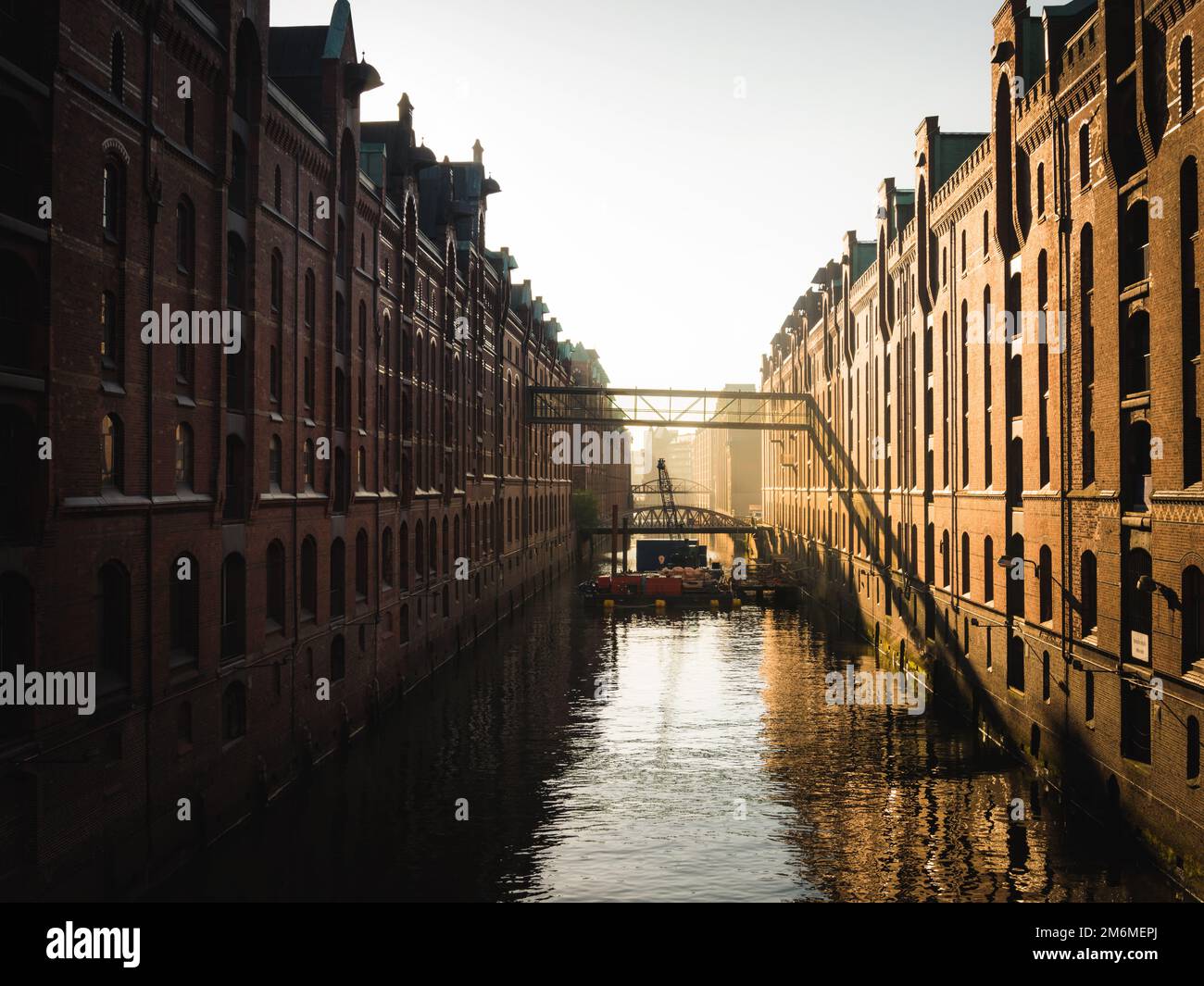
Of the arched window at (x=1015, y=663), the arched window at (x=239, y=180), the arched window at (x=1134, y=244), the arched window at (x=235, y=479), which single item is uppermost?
the arched window at (x=239, y=180)

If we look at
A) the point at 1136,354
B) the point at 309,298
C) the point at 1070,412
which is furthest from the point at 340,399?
the point at 1136,354

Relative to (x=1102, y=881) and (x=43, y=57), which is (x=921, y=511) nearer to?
(x=1102, y=881)

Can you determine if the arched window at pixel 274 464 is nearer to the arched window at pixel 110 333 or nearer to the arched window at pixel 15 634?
the arched window at pixel 110 333

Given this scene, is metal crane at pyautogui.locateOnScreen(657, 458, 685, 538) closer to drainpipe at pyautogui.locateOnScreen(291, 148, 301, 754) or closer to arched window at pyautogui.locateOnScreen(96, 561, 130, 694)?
drainpipe at pyautogui.locateOnScreen(291, 148, 301, 754)

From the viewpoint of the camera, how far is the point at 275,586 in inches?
948

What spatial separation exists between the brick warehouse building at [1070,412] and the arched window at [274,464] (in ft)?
59.0

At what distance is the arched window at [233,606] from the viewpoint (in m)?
21.1

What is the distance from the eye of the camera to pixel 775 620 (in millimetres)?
55875

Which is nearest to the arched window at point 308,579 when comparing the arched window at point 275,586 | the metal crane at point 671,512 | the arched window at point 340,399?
the arched window at point 275,586

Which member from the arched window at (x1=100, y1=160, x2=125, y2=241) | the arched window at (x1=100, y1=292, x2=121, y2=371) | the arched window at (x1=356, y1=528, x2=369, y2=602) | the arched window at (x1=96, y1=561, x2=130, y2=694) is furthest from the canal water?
the arched window at (x1=100, y1=160, x2=125, y2=241)

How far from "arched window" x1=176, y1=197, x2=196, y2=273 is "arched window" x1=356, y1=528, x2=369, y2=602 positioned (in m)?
12.4

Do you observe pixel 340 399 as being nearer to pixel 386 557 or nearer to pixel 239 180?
pixel 386 557
